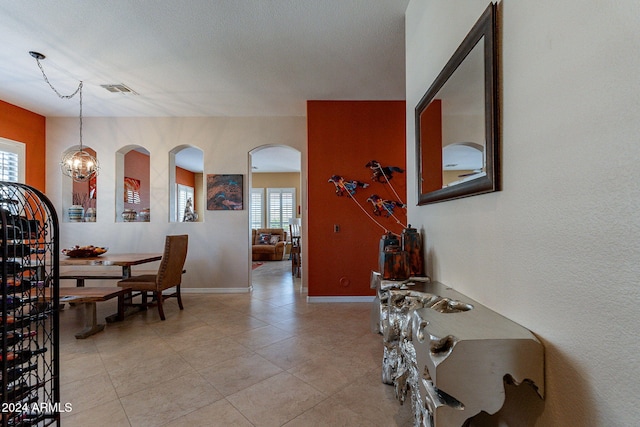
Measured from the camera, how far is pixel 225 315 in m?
3.73

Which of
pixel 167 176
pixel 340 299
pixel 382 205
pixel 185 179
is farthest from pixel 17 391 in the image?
pixel 185 179

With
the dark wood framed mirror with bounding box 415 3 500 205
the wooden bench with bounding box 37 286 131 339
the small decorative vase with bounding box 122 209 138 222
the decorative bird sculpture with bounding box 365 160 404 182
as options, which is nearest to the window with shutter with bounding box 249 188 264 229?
the small decorative vase with bounding box 122 209 138 222

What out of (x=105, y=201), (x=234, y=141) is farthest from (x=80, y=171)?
(x=234, y=141)

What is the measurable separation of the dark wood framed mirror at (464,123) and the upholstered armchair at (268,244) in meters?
7.46

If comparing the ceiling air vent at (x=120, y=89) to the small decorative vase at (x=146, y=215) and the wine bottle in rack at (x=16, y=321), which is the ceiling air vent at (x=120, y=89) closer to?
the small decorative vase at (x=146, y=215)

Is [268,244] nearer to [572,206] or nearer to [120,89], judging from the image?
[120,89]

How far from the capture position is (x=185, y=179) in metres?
9.09

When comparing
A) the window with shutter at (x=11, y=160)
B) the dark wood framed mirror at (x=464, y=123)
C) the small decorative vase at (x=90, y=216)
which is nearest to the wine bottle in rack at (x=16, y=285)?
the dark wood framed mirror at (x=464, y=123)

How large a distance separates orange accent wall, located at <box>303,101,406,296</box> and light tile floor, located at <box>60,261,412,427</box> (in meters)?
0.60

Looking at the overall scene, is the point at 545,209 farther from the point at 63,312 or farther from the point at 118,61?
the point at 63,312

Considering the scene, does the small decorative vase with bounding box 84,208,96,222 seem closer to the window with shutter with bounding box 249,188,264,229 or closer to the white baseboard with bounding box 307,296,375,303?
the white baseboard with bounding box 307,296,375,303

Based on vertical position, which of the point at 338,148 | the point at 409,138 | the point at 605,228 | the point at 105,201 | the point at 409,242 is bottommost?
the point at 409,242

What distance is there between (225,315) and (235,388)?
177cm

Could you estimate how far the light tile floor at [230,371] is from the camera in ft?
5.86
